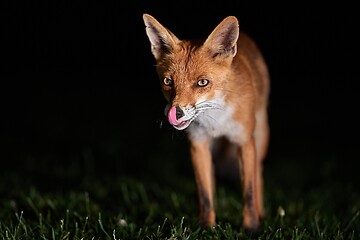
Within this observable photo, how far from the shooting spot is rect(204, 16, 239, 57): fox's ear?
4328 millimetres

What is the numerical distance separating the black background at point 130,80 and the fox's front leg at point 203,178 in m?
1.97

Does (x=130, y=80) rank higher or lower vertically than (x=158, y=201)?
higher

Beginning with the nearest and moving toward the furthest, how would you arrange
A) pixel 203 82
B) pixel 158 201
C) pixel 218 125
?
pixel 203 82 → pixel 218 125 → pixel 158 201

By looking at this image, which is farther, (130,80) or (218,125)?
(130,80)

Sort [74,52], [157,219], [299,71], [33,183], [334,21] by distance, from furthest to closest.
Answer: [74,52], [299,71], [334,21], [33,183], [157,219]

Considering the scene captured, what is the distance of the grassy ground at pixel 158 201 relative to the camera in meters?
→ 4.73

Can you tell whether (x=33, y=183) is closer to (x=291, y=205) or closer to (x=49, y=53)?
(x=291, y=205)

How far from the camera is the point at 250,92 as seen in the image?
189 inches

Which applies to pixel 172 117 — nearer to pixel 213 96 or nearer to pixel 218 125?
pixel 213 96

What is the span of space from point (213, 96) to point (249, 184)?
912 mm

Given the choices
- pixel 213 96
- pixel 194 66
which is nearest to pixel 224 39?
pixel 194 66

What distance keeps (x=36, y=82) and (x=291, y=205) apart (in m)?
5.48

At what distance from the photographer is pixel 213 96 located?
442cm

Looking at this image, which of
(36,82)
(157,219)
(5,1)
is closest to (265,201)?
(157,219)
